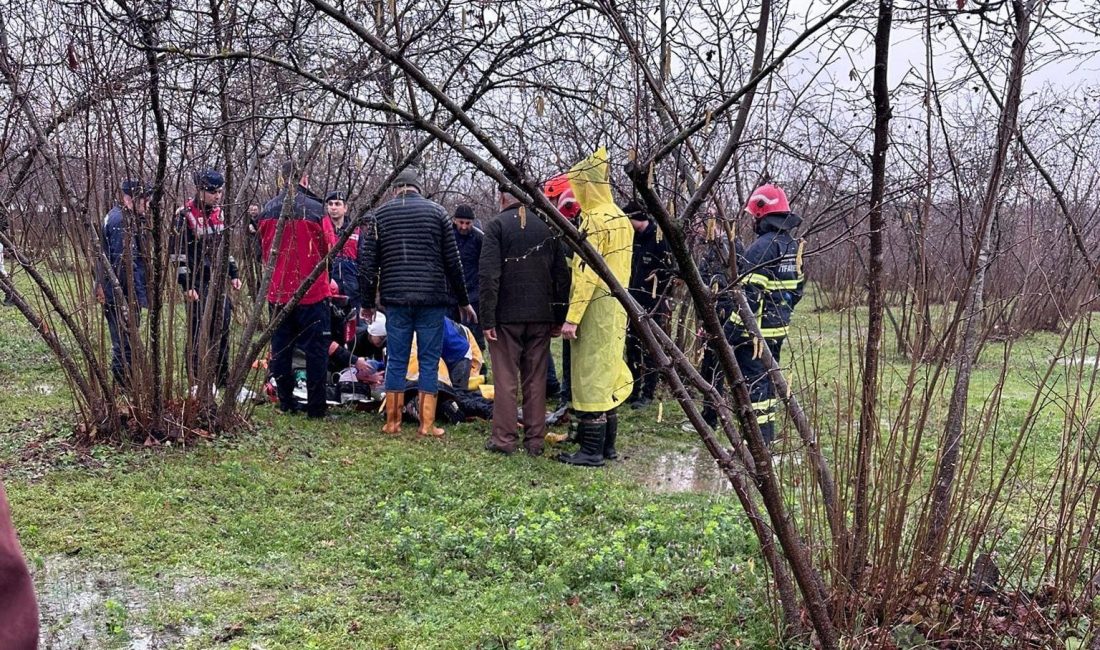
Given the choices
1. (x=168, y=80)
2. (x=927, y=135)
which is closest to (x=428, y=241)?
(x=168, y=80)

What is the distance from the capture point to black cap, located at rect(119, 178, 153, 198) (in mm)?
5125

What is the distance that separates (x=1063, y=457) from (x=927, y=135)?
1.18 m

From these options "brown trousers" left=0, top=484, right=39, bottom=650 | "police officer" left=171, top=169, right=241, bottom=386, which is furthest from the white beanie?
"brown trousers" left=0, top=484, right=39, bottom=650

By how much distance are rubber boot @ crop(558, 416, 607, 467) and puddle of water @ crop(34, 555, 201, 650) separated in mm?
2841

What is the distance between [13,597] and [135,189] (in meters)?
4.48

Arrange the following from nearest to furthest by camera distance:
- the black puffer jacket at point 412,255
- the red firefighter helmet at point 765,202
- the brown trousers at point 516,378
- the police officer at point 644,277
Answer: the red firefighter helmet at point 765,202
the brown trousers at point 516,378
the black puffer jacket at point 412,255
the police officer at point 644,277

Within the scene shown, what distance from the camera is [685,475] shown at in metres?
6.12

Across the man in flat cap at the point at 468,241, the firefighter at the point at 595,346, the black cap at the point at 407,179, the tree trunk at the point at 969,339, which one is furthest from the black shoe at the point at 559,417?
the tree trunk at the point at 969,339

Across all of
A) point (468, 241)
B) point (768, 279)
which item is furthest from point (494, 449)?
point (468, 241)

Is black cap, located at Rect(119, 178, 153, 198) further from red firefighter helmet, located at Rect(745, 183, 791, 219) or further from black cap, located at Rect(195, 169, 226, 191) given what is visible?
red firefighter helmet, located at Rect(745, 183, 791, 219)

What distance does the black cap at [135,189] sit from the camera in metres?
5.12

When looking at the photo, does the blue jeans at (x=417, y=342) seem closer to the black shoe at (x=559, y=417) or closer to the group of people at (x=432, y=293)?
the group of people at (x=432, y=293)

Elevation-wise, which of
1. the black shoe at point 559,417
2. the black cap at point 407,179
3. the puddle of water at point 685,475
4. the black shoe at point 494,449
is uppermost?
the black cap at point 407,179

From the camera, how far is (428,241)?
645cm
